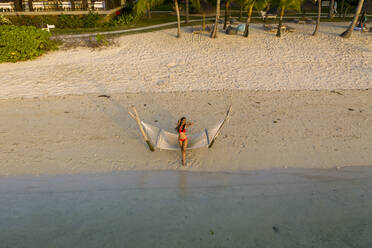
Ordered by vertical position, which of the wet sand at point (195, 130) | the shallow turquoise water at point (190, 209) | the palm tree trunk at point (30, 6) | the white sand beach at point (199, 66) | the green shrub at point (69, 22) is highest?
the palm tree trunk at point (30, 6)

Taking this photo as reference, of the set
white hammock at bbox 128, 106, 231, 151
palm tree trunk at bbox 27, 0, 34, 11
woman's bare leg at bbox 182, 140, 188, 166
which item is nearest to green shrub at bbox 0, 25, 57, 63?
palm tree trunk at bbox 27, 0, 34, 11

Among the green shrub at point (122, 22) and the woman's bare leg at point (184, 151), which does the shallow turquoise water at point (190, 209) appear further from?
the green shrub at point (122, 22)

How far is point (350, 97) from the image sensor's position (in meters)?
11.9

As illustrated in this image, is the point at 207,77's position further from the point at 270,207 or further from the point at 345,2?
the point at 345,2

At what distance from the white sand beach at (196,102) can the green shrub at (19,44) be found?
520 millimetres

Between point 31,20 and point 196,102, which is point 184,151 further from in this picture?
point 31,20

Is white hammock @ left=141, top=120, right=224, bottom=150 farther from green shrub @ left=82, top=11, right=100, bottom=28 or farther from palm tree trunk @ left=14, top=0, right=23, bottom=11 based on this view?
palm tree trunk @ left=14, top=0, right=23, bottom=11

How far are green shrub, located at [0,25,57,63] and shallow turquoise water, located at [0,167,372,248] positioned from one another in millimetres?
9885

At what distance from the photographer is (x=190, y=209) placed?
6.85 m

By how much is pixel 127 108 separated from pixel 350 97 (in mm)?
8628

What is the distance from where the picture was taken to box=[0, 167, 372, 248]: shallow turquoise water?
20.4ft

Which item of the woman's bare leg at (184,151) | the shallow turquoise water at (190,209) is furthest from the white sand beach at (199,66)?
the shallow turquoise water at (190,209)

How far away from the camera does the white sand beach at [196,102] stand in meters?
8.29

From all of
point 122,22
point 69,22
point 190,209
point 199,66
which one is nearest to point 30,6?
point 69,22
